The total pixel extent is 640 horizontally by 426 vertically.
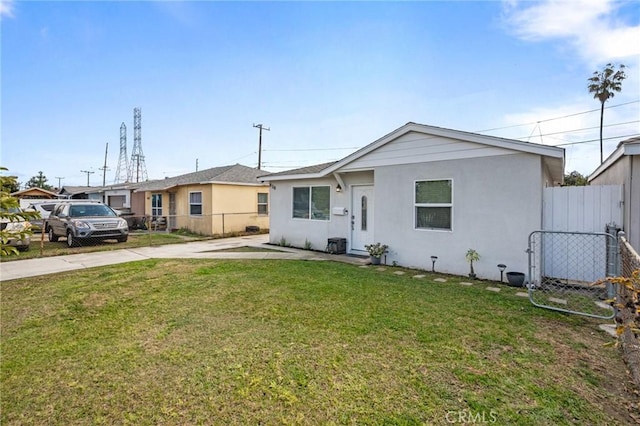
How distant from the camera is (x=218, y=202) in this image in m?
16.0

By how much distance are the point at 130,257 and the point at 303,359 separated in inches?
348

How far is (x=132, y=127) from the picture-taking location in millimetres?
43281

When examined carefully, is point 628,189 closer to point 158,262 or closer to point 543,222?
point 543,222

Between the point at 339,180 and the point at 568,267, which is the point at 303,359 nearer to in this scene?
the point at 568,267

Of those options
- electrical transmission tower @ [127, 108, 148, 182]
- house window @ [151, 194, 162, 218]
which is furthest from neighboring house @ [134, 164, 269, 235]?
electrical transmission tower @ [127, 108, 148, 182]

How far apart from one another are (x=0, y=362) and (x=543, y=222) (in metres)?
8.74

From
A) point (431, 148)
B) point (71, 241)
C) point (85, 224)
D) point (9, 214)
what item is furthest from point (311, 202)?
point (9, 214)

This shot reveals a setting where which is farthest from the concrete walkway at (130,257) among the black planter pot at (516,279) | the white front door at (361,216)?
the black planter pot at (516,279)

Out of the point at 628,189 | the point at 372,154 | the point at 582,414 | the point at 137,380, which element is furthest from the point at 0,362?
the point at 628,189

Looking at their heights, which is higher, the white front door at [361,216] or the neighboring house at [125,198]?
the neighboring house at [125,198]

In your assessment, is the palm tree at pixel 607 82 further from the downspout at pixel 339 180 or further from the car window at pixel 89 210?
the car window at pixel 89 210

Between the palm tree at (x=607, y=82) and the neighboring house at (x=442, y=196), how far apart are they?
854 inches

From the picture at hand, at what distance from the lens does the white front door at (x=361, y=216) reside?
9.81 m

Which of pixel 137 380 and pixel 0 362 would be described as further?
pixel 0 362
